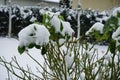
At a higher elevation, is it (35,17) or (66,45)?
(66,45)

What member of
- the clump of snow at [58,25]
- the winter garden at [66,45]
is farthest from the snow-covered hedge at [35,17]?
the clump of snow at [58,25]

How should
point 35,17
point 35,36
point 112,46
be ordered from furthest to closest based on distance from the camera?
point 35,17, point 112,46, point 35,36

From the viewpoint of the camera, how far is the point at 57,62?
2398 millimetres

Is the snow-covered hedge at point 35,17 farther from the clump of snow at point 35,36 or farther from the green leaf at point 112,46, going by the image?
the clump of snow at point 35,36

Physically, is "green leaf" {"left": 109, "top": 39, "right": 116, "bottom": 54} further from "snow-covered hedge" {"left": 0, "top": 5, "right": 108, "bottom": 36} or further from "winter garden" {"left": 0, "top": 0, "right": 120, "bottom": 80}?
"snow-covered hedge" {"left": 0, "top": 5, "right": 108, "bottom": 36}

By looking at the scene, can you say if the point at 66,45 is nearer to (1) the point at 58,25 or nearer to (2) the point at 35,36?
(1) the point at 58,25

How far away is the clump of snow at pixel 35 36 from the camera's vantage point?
1951 mm

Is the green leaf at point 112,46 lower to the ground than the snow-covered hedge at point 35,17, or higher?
higher

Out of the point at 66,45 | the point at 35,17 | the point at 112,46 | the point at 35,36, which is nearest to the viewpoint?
the point at 35,36

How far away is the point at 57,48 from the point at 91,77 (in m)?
0.34

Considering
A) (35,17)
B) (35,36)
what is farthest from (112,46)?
(35,17)

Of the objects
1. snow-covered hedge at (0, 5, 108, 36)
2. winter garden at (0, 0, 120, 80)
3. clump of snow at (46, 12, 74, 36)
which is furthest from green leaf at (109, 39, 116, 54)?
snow-covered hedge at (0, 5, 108, 36)

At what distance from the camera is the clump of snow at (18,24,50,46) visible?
1951 mm

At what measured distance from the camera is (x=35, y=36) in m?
1.96
